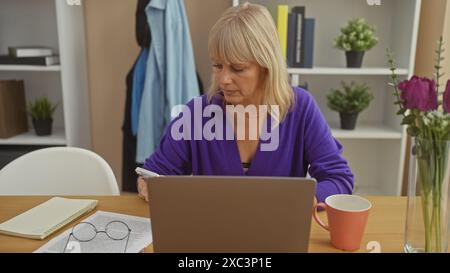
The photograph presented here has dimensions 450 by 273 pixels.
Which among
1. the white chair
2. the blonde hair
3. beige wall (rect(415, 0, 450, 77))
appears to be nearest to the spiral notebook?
the white chair

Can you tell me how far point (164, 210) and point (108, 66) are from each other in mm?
2141

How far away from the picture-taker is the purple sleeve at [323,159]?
1.18m

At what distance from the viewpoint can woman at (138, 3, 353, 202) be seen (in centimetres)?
126

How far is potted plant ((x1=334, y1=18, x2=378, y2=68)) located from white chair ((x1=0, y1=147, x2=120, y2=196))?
1.56 metres

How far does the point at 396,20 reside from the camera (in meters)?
2.53

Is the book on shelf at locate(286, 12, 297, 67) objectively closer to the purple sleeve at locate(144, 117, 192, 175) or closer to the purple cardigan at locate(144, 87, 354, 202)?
the purple cardigan at locate(144, 87, 354, 202)

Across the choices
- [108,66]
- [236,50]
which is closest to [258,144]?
[236,50]

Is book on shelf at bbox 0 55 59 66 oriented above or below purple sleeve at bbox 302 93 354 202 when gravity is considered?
above

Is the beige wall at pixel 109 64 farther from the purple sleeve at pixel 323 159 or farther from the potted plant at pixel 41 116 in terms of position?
the purple sleeve at pixel 323 159

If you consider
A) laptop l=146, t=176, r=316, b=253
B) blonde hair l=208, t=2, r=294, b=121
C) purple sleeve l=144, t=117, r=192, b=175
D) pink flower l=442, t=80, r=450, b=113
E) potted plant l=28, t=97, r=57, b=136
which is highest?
blonde hair l=208, t=2, r=294, b=121

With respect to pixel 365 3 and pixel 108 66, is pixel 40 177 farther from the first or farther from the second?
pixel 365 3

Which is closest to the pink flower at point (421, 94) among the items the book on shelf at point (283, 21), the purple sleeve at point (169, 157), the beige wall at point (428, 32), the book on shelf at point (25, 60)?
the purple sleeve at point (169, 157)

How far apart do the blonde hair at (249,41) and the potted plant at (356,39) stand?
1151 millimetres

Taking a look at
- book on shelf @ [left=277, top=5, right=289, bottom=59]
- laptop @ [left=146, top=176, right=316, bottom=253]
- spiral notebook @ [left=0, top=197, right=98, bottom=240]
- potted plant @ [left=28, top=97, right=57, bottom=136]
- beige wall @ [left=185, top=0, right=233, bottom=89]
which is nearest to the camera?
laptop @ [left=146, top=176, right=316, bottom=253]
